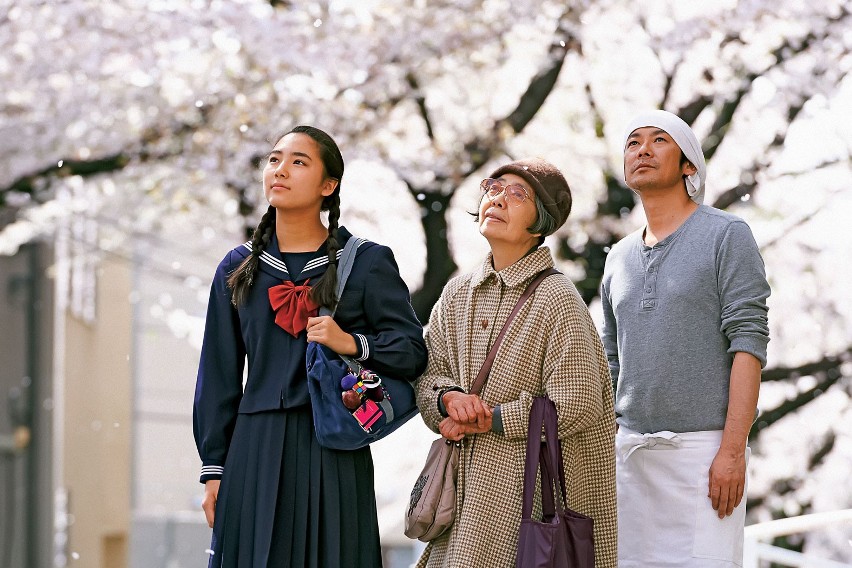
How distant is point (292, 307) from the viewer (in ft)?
7.97

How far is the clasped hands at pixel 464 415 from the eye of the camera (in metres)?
2.36

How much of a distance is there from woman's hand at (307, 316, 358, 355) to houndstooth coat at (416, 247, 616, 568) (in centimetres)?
23

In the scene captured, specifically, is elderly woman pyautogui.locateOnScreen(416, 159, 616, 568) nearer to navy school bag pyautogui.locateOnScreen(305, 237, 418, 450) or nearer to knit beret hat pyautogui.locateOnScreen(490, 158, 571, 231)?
knit beret hat pyautogui.locateOnScreen(490, 158, 571, 231)

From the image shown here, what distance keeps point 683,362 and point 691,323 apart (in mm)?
91

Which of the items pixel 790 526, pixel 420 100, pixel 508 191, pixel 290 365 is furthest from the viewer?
pixel 420 100

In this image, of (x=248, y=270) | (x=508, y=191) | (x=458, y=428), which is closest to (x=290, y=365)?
(x=248, y=270)

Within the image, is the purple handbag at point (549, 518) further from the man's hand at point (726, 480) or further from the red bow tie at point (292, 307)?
the red bow tie at point (292, 307)

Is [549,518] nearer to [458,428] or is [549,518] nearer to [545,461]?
[545,461]

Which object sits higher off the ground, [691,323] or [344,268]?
[344,268]

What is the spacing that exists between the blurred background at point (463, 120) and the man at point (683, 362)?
3.27m

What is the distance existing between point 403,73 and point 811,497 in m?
3.68

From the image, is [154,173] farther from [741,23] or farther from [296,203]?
[296,203]

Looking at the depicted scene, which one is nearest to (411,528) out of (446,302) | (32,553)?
(446,302)

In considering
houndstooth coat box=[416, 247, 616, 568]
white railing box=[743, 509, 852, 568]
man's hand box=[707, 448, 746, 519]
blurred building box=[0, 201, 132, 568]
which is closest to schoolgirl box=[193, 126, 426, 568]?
houndstooth coat box=[416, 247, 616, 568]
